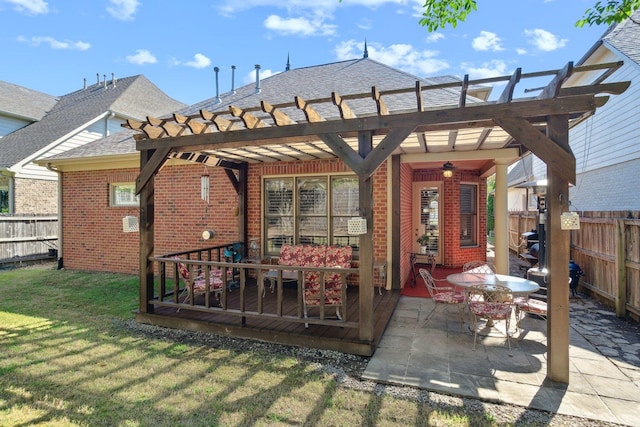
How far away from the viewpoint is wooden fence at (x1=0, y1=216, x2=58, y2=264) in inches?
433

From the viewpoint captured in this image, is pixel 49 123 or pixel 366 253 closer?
pixel 366 253

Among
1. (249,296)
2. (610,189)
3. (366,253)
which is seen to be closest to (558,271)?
(366,253)

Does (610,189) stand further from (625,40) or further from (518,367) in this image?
(518,367)

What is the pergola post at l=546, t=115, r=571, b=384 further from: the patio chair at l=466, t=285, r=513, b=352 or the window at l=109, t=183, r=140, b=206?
the window at l=109, t=183, r=140, b=206

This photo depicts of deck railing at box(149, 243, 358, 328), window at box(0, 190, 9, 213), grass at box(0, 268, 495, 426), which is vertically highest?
window at box(0, 190, 9, 213)

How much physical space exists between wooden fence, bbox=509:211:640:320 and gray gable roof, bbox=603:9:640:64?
4247mm

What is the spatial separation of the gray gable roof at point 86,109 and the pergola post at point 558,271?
17.3 m

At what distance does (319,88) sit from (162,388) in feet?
24.0

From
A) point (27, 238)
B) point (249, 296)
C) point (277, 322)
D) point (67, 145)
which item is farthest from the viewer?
point (67, 145)

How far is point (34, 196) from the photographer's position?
1372 centimetres

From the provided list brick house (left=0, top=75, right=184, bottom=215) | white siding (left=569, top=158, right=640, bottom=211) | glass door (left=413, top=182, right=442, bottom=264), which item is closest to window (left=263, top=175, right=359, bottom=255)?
glass door (left=413, top=182, right=442, bottom=264)

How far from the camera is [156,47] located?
12.3 m

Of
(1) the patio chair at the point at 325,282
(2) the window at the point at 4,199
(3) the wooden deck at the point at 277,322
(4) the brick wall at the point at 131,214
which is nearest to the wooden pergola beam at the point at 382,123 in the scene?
(1) the patio chair at the point at 325,282

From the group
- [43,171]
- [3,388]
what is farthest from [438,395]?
[43,171]
